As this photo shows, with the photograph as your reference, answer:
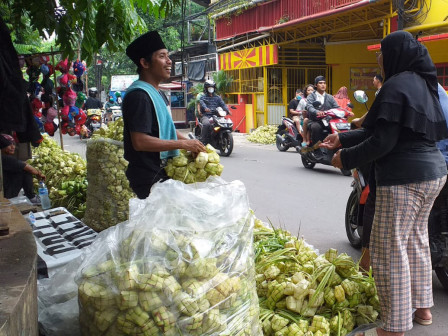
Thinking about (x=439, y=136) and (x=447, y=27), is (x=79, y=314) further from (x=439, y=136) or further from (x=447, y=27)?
(x=447, y=27)

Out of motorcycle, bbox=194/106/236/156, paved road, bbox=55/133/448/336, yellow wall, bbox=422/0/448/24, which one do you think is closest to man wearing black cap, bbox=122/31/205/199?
paved road, bbox=55/133/448/336

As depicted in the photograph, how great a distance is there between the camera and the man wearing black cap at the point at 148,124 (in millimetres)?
2869

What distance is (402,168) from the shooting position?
293 centimetres

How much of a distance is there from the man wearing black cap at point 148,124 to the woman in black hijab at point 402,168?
110cm

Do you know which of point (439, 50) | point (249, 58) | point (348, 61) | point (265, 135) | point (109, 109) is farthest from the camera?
point (109, 109)

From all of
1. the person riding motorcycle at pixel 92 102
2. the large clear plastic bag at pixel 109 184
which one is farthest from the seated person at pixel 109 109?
the large clear plastic bag at pixel 109 184

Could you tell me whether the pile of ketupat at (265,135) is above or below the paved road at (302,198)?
above

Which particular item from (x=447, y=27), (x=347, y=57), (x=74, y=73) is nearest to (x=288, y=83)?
(x=347, y=57)

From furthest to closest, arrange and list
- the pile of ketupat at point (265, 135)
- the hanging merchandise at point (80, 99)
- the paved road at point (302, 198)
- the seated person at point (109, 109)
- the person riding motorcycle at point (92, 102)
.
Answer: the seated person at point (109, 109) < the person riding motorcycle at point (92, 102) < the pile of ketupat at point (265, 135) < the hanging merchandise at point (80, 99) < the paved road at point (302, 198)

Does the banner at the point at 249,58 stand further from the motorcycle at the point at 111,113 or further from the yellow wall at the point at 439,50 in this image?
the yellow wall at the point at 439,50

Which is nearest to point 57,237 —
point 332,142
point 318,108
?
point 332,142

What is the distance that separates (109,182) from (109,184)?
0.07ft

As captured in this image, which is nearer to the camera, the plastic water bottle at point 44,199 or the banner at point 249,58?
the plastic water bottle at point 44,199

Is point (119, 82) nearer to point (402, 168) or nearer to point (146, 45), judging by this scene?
point (146, 45)
